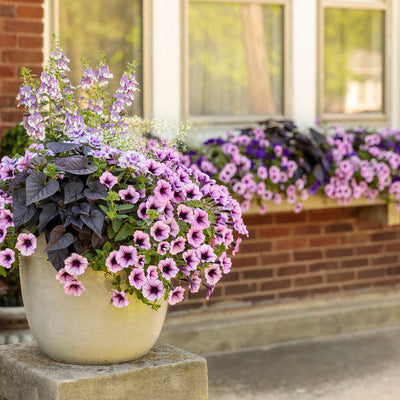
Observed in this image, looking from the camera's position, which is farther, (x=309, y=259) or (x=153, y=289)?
(x=309, y=259)

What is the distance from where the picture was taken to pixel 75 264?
268cm

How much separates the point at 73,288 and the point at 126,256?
200 mm

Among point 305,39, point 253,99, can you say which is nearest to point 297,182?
point 253,99

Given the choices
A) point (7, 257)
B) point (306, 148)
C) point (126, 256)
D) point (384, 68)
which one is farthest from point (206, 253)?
point (384, 68)

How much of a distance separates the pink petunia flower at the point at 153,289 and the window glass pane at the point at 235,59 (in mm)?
3079

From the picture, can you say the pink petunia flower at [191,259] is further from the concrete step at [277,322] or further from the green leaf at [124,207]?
the concrete step at [277,322]

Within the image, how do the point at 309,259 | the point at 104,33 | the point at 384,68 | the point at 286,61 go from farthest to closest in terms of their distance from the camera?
the point at 384,68
the point at 309,259
the point at 286,61
the point at 104,33


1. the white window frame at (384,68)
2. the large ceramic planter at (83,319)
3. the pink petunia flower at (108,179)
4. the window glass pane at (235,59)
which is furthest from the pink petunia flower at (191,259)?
the white window frame at (384,68)

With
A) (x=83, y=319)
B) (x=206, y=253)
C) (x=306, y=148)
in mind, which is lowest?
(x=83, y=319)

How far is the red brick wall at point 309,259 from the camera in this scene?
579 centimetres

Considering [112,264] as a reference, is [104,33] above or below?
above

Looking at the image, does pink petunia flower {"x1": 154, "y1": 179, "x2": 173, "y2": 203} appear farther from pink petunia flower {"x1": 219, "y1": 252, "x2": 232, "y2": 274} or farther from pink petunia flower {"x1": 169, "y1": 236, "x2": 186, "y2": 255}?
pink petunia flower {"x1": 219, "y1": 252, "x2": 232, "y2": 274}

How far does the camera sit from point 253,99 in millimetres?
5906

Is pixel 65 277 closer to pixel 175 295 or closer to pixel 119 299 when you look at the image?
pixel 119 299
